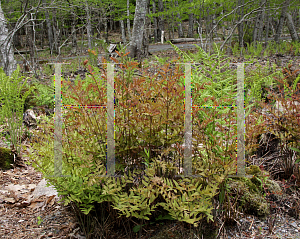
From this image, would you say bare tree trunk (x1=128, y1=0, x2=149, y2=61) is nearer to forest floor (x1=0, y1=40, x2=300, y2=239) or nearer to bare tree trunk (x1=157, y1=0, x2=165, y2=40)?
forest floor (x1=0, y1=40, x2=300, y2=239)

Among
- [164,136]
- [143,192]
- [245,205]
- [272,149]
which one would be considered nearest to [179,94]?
[164,136]

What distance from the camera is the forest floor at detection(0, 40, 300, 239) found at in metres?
1.72

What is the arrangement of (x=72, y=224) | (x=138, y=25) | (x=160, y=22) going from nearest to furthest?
1. (x=72, y=224)
2. (x=138, y=25)
3. (x=160, y=22)

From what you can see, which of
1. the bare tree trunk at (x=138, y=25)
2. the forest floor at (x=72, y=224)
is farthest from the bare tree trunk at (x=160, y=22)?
the forest floor at (x=72, y=224)

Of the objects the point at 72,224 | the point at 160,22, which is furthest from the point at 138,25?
the point at 160,22

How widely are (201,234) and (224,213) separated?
263mm

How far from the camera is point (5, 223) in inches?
80.7

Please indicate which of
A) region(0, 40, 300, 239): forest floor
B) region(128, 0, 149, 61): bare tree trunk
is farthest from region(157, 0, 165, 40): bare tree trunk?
region(0, 40, 300, 239): forest floor

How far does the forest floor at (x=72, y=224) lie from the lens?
1.72 metres

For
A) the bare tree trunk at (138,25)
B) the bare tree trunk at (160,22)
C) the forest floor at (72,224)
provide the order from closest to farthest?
the forest floor at (72,224)
the bare tree trunk at (138,25)
the bare tree trunk at (160,22)

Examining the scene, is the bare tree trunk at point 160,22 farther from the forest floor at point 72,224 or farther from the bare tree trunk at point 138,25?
the forest floor at point 72,224

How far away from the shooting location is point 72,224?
195cm

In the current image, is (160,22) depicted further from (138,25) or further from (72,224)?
(72,224)

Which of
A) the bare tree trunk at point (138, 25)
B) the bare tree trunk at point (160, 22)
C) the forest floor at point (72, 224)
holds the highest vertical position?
the bare tree trunk at point (160, 22)
